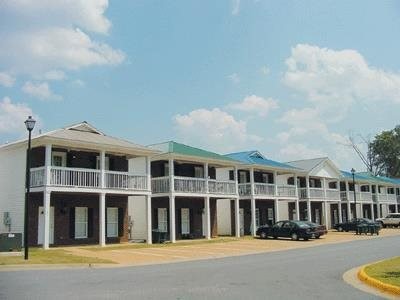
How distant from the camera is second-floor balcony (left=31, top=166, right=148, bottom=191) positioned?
28.4 metres

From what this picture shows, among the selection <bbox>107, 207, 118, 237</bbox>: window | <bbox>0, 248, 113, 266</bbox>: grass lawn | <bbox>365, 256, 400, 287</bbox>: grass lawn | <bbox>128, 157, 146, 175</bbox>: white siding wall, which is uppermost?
<bbox>128, 157, 146, 175</bbox>: white siding wall

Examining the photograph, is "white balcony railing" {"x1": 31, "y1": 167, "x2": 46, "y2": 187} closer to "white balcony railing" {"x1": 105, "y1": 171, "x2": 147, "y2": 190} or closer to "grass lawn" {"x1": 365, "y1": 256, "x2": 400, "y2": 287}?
"white balcony railing" {"x1": 105, "y1": 171, "x2": 147, "y2": 190}

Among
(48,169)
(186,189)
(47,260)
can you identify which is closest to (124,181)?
(48,169)

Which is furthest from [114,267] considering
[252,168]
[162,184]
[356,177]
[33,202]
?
[356,177]

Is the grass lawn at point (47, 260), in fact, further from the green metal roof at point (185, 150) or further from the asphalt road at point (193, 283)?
the green metal roof at point (185, 150)

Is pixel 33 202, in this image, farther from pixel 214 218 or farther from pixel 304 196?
pixel 304 196

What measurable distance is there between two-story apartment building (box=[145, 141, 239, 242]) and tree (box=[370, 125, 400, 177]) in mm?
68758

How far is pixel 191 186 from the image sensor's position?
123ft

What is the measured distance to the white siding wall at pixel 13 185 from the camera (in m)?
30.7

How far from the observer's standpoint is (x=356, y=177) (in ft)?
216

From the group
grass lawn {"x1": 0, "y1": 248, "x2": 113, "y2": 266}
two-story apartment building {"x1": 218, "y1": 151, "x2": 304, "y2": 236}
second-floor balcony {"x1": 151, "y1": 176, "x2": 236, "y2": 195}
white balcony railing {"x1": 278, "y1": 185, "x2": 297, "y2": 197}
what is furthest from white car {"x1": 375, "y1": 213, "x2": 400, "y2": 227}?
grass lawn {"x1": 0, "y1": 248, "x2": 113, "y2": 266}

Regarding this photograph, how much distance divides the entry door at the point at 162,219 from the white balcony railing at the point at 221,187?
3.77 meters

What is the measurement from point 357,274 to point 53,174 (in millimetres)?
17774

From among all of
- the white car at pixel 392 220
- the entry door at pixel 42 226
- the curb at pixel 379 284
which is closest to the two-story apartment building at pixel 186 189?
the entry door at pixel 42 226
